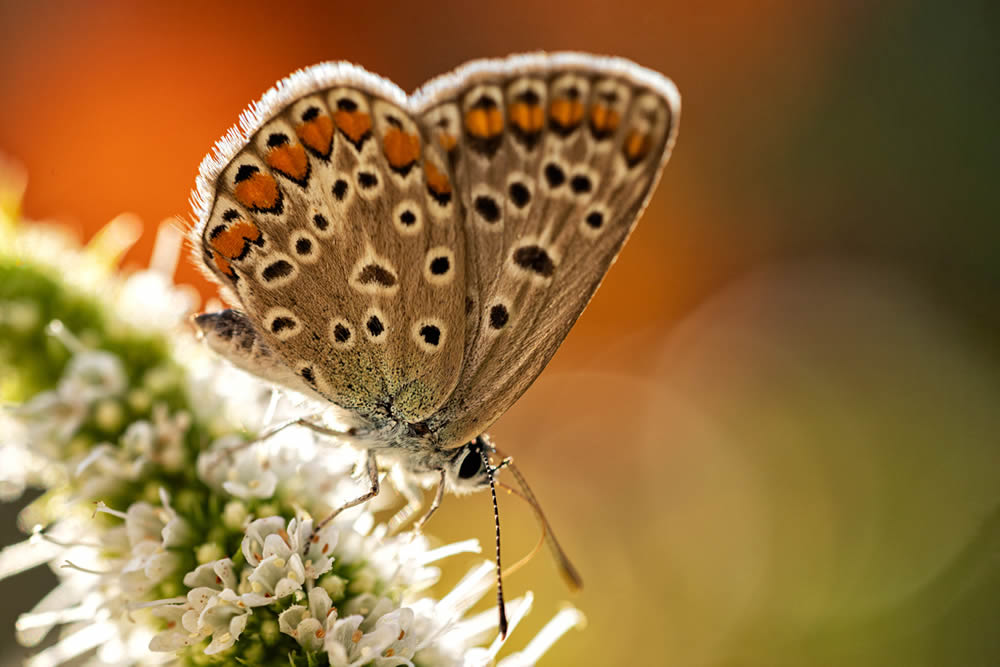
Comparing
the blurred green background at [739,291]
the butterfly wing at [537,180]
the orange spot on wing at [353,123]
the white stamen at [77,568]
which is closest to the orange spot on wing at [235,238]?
the orange spot on wing at [353,123]

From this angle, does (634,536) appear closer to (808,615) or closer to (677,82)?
(808,615)

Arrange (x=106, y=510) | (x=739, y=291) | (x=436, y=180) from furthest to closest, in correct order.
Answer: (x=739, y=291)
(x=436, y=180)
(x=106, y=510)

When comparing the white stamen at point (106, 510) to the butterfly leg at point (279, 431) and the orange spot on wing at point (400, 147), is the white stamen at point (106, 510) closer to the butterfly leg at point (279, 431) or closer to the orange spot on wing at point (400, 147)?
the butterfly leg at point (279, 431)

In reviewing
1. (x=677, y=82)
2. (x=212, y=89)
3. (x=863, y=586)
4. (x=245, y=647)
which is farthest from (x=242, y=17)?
(x=863, y=586)

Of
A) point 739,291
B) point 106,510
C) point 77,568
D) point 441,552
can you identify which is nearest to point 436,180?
point 441,552

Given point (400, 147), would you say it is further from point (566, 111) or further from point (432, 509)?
point (432, 509)

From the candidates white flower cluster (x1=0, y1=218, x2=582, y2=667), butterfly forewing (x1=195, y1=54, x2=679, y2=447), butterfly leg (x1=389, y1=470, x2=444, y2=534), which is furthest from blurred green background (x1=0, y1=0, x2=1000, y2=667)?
butterfly forewing (x1=195, y1=54, x2=679, y2=447)
